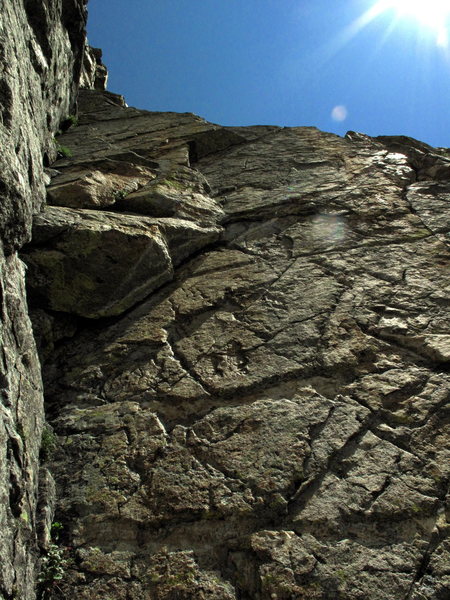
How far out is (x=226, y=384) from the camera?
16.3 feet

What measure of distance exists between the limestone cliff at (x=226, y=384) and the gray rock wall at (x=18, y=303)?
30 millimetres

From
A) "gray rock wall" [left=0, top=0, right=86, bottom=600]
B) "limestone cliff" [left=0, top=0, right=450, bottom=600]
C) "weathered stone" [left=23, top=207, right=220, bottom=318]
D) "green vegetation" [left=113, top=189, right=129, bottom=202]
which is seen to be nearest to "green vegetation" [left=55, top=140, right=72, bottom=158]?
"limestone cliff" [left=0, top=0, right=450, bottom=600]

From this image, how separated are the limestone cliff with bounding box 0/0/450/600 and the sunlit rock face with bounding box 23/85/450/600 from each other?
0.06 ft

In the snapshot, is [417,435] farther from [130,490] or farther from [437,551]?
[130,490]

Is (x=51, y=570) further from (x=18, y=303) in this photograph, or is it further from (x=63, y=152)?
(x=63, y=152)

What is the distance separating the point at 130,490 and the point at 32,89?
5966 mm

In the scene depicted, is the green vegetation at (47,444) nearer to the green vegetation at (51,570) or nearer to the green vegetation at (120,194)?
the green vegetation at (51,570)

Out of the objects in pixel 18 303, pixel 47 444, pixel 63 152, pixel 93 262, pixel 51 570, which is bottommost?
pixel 51 570

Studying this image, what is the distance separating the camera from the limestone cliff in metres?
3.60

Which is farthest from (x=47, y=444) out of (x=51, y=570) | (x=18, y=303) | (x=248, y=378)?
(x=248, y=378)

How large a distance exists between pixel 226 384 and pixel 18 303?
209 centimetres

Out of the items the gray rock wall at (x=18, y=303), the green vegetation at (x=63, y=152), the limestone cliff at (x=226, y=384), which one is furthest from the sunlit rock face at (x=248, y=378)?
the green vegetation at (x=63, y=152)

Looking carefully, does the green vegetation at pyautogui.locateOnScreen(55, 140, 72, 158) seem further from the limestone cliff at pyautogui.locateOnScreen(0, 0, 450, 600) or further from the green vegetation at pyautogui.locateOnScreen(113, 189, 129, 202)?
the green vegetation at pyautogui.locateOnScreen(113, 189, 129, 202)

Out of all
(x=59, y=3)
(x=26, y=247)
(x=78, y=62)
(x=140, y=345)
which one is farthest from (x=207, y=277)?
(x=78, y=62)
